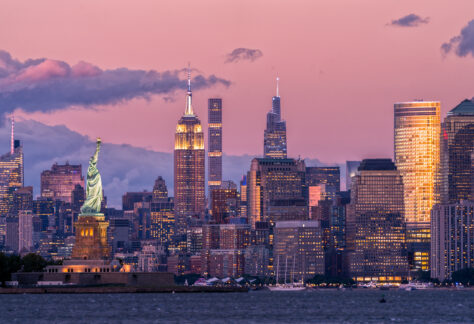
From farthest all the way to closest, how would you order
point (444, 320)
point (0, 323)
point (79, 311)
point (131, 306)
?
point (131, 306) < point (79, 311) < point (444, 320) < point (0, 323)

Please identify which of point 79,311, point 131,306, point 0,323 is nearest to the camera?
point 0,323

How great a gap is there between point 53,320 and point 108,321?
7050mm

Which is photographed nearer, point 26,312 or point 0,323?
point 0,323

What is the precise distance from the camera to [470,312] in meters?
195

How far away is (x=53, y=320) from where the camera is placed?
166 m

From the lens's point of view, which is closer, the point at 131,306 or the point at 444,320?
the point at 444,320

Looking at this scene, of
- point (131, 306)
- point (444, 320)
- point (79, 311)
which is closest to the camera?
point (444, 320)

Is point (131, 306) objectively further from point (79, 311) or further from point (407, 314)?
point (407, 314)

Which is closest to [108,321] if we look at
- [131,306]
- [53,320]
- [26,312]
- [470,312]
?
[53,320]

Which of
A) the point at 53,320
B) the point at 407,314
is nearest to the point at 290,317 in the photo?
the point at 407,314

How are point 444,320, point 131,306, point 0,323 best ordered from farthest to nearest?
1. point 131,306
2. point 444,320
3. point 0,323

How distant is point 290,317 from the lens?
177500 mm

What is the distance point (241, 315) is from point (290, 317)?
6520 mm

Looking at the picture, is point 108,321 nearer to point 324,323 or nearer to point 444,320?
point 324,323
